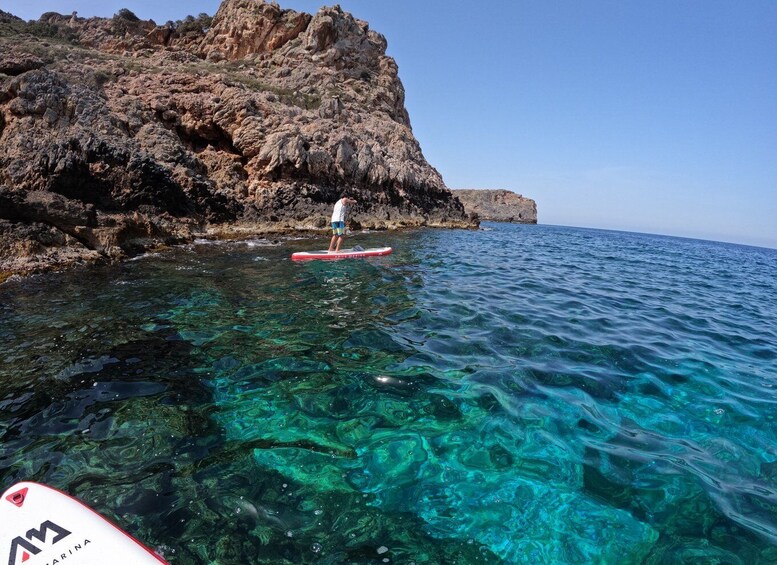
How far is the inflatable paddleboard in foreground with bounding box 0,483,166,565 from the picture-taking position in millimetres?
2316

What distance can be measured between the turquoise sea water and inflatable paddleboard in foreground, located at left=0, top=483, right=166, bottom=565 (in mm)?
442

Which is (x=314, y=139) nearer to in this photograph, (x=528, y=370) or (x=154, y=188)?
(x=154, y=188)

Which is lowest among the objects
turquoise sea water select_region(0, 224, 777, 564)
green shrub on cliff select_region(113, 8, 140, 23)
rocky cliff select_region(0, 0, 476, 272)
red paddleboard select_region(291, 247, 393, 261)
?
turquoise sea water select_region(0, 224, 777, 564)

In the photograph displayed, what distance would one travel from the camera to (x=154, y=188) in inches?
747

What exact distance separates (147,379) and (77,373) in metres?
1.02

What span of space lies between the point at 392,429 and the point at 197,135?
1222 inches

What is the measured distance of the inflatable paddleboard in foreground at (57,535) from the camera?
232 cm

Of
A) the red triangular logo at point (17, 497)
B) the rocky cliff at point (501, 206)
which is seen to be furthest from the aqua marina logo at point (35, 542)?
the rocky cliff at point (501, 206)

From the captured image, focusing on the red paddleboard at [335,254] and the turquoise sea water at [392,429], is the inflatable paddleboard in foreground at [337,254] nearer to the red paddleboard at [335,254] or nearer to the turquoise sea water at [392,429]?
the red paddleboard at [335,254]

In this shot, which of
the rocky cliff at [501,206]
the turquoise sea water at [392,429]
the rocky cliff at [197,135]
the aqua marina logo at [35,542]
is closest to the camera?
the aqua marina logo at [35,542]

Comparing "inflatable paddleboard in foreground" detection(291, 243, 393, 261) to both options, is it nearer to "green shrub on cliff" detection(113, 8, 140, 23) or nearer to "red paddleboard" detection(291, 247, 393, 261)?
"red paddleboard" detection(291, 247, 393, 261)

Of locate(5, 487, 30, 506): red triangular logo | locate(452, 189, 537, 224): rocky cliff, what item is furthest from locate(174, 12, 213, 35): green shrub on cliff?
locate(452, 189, 537, 224): rocky cliff

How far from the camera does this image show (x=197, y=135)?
28.5 metres

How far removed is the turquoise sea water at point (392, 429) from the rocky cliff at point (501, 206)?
115 meters
